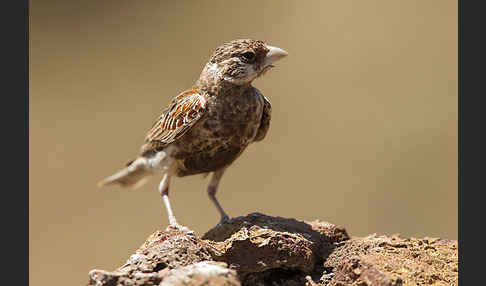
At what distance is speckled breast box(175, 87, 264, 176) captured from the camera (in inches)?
196

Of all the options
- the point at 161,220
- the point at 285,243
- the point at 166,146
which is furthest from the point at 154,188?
the point at 285,243

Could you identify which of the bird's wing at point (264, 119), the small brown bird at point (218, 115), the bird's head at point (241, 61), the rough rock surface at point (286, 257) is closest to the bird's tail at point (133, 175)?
the small brown bird at point (218, 115)

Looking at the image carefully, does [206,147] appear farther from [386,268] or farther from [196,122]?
[386,268]

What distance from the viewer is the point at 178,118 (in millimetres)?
5051

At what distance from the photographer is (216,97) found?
16.4 feet

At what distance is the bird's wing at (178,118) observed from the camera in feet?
16.3

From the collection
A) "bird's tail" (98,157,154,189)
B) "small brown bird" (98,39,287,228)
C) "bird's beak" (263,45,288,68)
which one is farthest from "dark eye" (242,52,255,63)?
"bird's tail" (98,157,154,189)

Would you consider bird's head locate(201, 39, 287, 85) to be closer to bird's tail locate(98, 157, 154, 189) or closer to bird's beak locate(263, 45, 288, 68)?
bird's beak locate(263, 45, 288, 68)

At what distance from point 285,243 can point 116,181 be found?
2967 millimetres

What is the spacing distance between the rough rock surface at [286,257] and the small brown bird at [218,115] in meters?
Result: 0.75

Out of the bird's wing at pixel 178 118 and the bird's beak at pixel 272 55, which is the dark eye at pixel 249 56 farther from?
the bird's wing at pixel 178 118

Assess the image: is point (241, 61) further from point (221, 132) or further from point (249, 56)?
point (221, 132)

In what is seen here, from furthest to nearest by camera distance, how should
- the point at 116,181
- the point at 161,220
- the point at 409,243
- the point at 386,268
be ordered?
the point at 161,220, the point at 116,181, the point at 409,243, the point at 386,268

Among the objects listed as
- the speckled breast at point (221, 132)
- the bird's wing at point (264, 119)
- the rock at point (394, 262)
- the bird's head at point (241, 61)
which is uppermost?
the bird's head at point (241, 61)
